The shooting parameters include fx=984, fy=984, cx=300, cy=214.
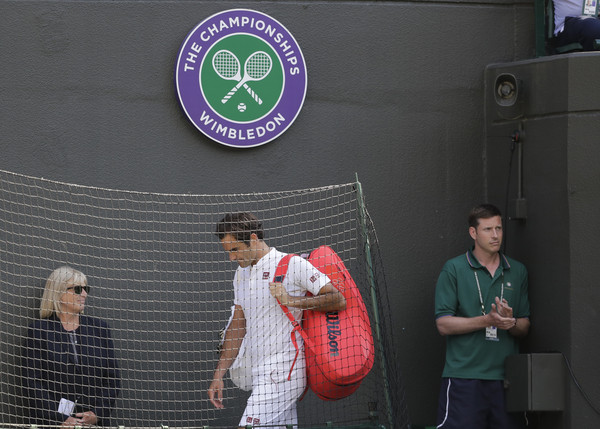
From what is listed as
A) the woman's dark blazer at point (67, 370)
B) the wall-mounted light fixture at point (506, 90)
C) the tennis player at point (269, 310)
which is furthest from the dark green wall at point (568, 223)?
the woman's dark blazer at point (67, 370)

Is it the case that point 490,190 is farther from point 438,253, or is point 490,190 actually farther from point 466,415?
point 466,415

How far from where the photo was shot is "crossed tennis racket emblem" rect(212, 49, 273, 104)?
26.8 feet

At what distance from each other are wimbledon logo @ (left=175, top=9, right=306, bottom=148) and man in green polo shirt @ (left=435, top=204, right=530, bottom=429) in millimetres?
1878

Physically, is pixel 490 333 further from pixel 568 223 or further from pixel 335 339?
pixel 335 339

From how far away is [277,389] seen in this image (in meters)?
6.91

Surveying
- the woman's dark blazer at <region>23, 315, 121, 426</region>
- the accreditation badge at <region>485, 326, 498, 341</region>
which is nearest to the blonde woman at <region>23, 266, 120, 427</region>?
the woman's dark blazer at <region>23, 315, 121, 426</region>

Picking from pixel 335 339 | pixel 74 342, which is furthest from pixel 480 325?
pixel 74 342

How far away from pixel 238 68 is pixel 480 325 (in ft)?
9.50

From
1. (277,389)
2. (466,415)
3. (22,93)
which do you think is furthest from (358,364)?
(22,93)

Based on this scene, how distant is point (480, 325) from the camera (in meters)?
7.30

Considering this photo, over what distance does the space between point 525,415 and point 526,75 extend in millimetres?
2712

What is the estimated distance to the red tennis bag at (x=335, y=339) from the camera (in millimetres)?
6871

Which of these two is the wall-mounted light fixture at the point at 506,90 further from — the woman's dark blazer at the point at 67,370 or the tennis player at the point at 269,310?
the woman's dark blazer at the point at 67,370

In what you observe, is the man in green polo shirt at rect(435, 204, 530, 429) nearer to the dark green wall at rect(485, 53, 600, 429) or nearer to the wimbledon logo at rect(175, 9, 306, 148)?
the dark green wall at rect(485, 53, 600, 429)
